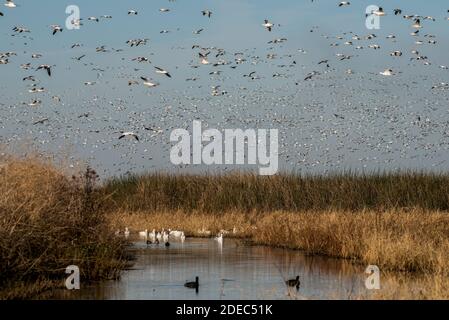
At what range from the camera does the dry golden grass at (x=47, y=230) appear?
16.4m

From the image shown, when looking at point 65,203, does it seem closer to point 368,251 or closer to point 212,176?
point 368,251

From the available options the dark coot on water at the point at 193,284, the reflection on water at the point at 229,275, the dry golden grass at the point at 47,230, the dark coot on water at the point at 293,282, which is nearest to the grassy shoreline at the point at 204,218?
the dry golden grass at the point at 47,230

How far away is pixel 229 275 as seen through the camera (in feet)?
63.5

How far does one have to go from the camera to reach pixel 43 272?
690 inches

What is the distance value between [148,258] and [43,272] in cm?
580

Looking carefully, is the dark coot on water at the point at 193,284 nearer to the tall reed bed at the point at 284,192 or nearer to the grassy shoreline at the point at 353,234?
the grassy shoreline at the point at 353,234

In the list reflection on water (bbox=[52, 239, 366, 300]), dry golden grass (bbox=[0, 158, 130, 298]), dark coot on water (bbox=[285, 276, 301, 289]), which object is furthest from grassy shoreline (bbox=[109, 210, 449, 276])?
dark coot on water (bbox=[285, 276, 301, 289])

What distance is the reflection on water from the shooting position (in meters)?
16.2

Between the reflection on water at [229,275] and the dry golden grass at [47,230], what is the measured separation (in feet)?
2.66

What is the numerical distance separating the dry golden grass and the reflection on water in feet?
2.66

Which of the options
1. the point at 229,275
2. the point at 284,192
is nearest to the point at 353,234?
the point at 229,275

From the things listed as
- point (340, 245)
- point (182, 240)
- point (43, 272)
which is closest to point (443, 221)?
point (340, 245)

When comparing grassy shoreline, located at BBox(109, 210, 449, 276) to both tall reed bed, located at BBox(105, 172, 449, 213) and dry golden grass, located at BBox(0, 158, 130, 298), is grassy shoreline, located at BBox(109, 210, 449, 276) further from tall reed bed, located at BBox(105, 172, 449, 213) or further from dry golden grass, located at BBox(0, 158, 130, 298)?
tall reed bed, located at BBox(105, 172, 449, 213)
